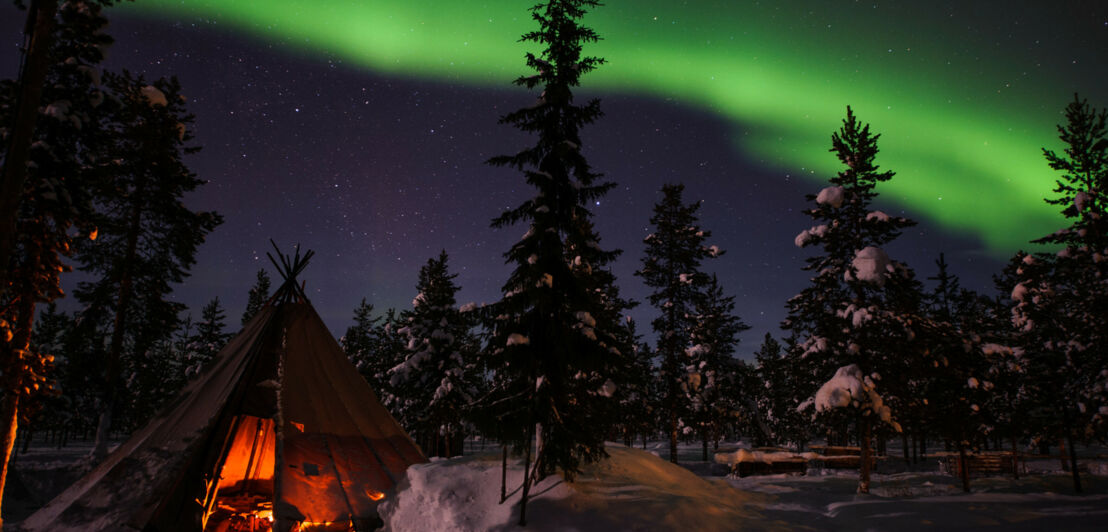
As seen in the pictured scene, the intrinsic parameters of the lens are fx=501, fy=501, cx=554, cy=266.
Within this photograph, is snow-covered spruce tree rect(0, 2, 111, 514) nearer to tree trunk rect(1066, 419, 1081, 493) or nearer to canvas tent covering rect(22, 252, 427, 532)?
canvas tent covering rect(22, 252, 427, 532)

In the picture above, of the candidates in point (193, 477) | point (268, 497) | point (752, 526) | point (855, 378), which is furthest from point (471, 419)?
point (855, 378)

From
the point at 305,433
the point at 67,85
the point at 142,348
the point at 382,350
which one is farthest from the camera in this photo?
the point at 382,350

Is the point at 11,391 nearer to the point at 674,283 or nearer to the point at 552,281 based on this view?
the point at 552,281

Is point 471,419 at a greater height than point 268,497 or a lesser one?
greater

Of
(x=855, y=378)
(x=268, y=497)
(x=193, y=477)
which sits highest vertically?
(x=855, y=378)

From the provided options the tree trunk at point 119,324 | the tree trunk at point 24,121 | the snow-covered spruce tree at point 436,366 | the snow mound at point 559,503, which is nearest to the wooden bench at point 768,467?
the snow-covered spruce tree at point 436,366

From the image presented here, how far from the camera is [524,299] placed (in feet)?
34.6

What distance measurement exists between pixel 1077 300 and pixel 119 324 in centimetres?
3315

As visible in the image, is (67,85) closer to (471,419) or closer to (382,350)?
(471,419)

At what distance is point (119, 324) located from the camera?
1714 cm

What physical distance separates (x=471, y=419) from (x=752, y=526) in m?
6.07

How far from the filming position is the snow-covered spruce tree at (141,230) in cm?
1742

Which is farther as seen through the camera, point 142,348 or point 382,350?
point 382,350

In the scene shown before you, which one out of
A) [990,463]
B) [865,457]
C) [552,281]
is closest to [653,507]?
[552,281]
